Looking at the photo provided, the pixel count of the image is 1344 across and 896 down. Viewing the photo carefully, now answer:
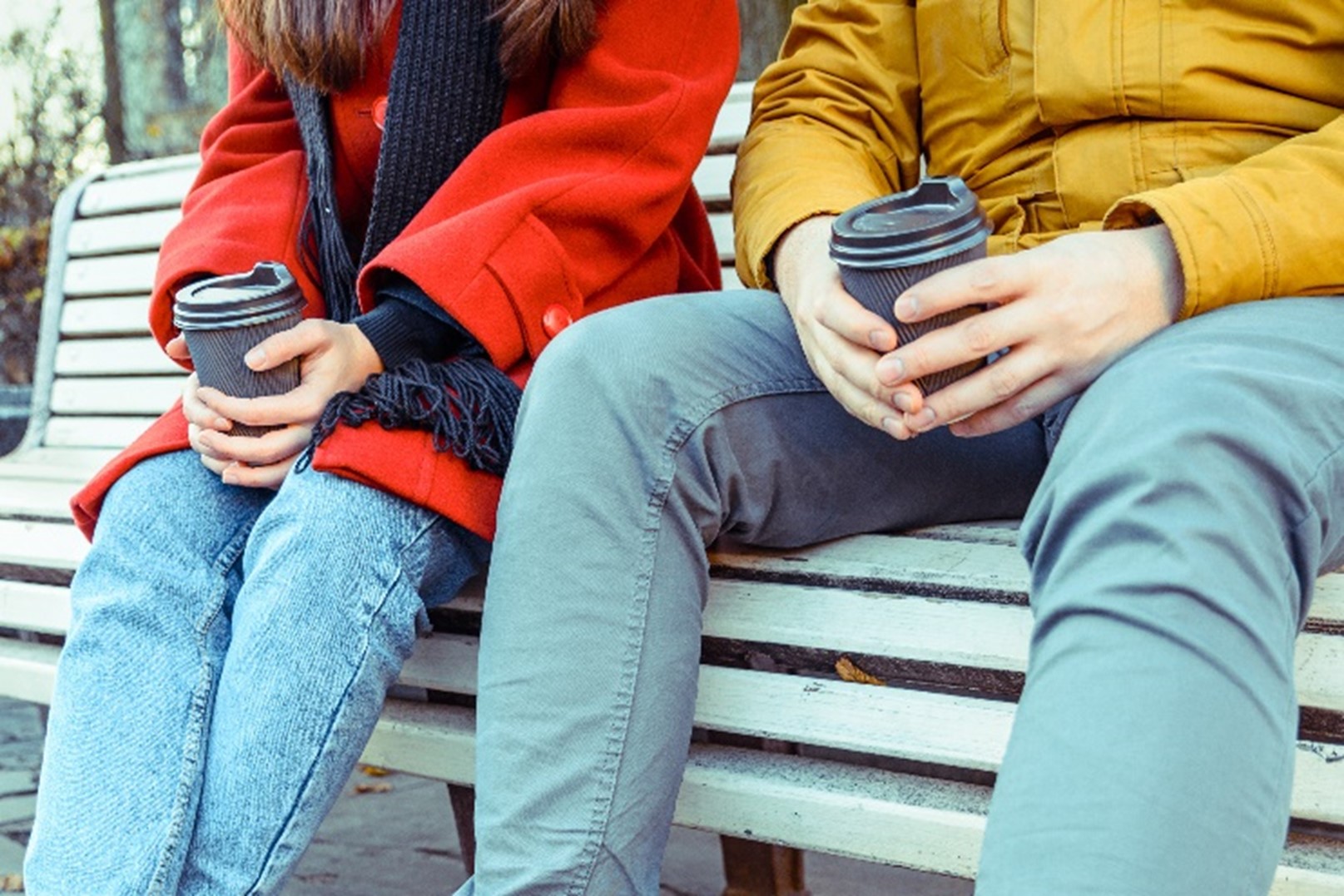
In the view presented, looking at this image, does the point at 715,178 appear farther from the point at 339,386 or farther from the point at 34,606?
the point at 34,606

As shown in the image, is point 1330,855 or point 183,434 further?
point 183,434

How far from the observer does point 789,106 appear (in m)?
1.96

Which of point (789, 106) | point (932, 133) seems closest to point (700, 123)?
point (789, 106)

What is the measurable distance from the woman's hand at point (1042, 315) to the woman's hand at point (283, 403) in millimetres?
657

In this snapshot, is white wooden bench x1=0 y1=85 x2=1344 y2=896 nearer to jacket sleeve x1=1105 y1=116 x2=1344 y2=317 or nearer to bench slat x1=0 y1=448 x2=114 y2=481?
jacket sleeve x1=1105 y1=116 x2=1344 y2=317

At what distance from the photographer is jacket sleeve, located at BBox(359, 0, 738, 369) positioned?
1752mm

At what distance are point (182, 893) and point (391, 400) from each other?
529 mm

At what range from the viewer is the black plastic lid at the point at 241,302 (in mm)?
1570

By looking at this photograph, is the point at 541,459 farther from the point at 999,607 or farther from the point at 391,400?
the point at 999,607

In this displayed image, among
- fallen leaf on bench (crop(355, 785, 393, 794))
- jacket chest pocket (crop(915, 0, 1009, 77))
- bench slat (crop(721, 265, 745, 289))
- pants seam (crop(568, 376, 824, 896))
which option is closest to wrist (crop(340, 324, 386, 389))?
pants seam (crop(568, 376, 824, 896))

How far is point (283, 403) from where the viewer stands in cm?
167

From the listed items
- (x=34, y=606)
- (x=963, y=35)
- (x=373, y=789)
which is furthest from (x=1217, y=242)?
(x=373, y=789)

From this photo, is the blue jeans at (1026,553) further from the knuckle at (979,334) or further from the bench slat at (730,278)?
the bench slat at (730,278)

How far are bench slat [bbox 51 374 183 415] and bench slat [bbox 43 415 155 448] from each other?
0.02 metres
